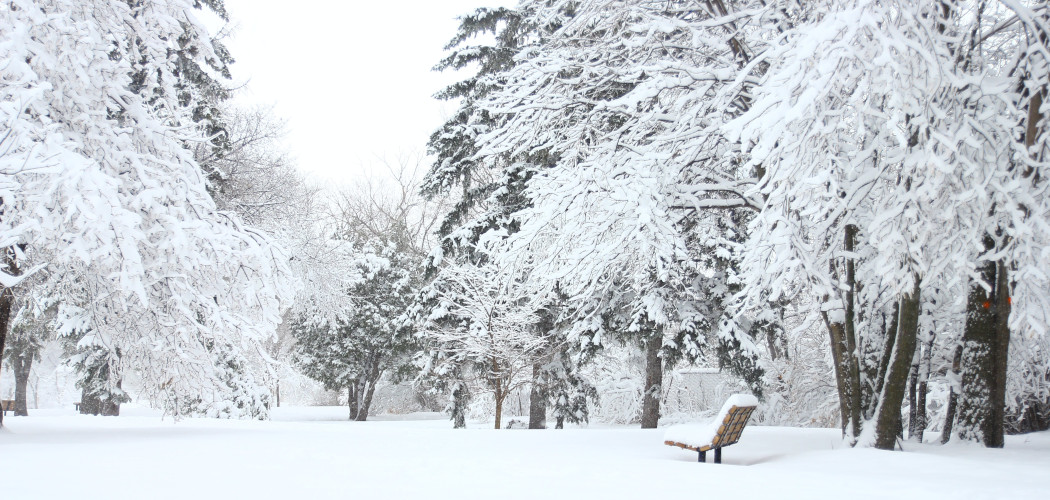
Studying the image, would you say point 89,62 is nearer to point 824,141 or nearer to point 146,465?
point 146,465

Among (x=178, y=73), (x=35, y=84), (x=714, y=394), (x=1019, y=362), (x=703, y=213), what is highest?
(x=178, y=73)

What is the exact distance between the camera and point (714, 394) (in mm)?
22203

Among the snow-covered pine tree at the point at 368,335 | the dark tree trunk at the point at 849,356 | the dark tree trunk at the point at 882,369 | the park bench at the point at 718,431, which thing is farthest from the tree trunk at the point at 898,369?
the snow-covered pine tree at the point at 368,335

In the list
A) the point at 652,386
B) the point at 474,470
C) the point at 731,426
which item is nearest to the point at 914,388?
the point at 731,426

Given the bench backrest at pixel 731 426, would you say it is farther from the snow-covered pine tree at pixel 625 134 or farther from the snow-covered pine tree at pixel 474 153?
the snow-covered pine tree at pixel 474 153

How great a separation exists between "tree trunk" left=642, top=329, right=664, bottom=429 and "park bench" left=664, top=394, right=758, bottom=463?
727 cm

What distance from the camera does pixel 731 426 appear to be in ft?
23.6

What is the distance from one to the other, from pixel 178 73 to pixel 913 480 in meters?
14.3

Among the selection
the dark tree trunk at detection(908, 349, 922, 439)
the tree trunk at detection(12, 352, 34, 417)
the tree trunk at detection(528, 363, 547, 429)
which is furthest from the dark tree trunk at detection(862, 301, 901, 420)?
the tree trunk at detection(12, 352, 34, 417)

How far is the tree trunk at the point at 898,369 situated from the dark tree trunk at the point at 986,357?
107 cm

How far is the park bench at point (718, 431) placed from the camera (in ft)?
22.7

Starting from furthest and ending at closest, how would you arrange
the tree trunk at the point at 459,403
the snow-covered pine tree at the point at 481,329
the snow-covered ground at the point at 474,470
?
the tree trunk at the point at 459,403
the snow-covered pine tree at the point at 481,329
the snow-covered ground at the point at 474,470

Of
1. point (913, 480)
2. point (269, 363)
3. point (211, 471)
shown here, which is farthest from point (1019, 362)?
point (269, 363)

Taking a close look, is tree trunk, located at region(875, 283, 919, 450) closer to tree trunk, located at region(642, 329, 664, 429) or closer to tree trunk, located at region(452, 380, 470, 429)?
tree trunk, located at region(642, 329, 664, 429)
